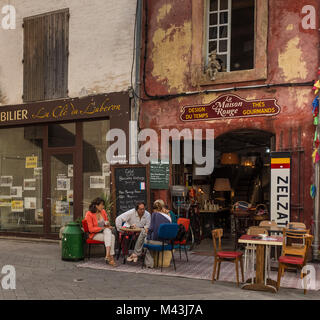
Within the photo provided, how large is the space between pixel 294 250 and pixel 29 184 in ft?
27.7

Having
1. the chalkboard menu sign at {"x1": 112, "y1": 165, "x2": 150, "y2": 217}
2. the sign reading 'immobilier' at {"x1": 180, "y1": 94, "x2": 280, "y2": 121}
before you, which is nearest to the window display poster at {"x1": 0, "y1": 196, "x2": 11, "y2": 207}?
the chalkboard menu sign at {"x1": 112, "y1": 165, "x2": 150, "y2": 217}

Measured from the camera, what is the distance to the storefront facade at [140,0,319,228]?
369 inches

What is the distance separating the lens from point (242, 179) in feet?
53.1

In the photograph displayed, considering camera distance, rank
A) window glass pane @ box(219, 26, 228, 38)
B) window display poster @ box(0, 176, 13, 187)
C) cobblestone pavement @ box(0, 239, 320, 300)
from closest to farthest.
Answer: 1. cobblestone pavement @ box(0, 239, 320, 300)
2. window glass pane @ box(219, 26, 228, 38)
3. window display poster @ box(0, 176, 13, 187)

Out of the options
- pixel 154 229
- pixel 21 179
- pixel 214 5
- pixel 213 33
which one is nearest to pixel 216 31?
pixel 213 33

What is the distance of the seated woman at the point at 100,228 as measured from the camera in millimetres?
8922

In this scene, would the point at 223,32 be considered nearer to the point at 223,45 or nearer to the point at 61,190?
the point at 223,45

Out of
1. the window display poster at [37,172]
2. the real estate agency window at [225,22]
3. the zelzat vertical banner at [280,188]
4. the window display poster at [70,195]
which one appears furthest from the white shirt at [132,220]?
the window display poster at [37,172]

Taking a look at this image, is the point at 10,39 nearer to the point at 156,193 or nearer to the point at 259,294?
the point at 156,193

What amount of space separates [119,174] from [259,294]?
522cm

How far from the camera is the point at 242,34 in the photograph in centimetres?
1125

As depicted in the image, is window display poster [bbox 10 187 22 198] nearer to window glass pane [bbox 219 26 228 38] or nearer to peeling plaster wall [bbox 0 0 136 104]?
peeling plaster wall [bbox 0 0 136 104]

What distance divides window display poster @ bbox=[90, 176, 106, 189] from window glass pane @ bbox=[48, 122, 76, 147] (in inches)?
45.1
